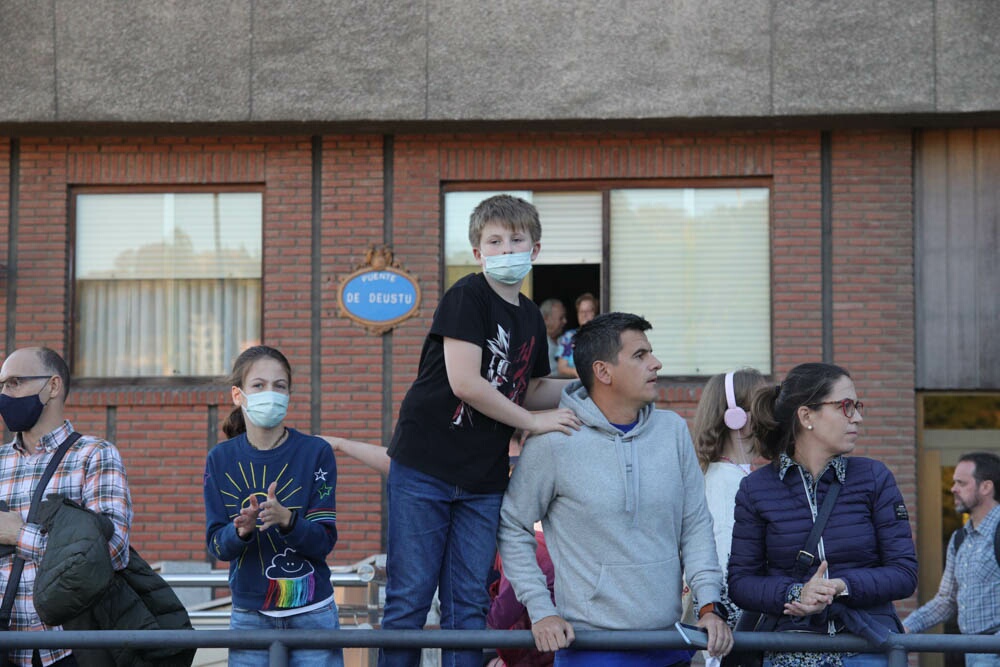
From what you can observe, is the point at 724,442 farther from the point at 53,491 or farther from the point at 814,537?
the point at 53,491

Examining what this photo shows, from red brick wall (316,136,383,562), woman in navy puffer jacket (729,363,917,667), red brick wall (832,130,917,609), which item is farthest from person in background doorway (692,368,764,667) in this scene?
red brick wall (316,136,383,562)

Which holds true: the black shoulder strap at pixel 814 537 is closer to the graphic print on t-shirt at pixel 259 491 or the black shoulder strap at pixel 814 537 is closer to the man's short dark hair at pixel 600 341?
the man's short dark hair at pixel 600 341

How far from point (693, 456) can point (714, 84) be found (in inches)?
253

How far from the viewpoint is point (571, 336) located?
10484 millimetres

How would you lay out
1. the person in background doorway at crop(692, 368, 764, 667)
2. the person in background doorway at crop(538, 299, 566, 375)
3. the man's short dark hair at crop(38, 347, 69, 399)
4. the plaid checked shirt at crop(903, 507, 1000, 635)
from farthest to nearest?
the person in background doorway at crop(538, 299, 566, 375)
the plaid checked shirt at crop(903, 507, 1000, 635)
the person in background doorway at crop(692, 368, 764, 667)
the man's short dark hair at crop(38, 347, 69, 399)

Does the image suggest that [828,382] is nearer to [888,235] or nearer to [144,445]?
[888,235]

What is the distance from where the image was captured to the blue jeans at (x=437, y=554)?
4191 millimetres

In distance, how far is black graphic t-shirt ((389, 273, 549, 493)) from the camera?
4.17 meters

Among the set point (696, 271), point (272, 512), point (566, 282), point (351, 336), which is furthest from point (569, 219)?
point (272, 512)

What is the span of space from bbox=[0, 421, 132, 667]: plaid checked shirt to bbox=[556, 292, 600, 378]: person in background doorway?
609cm

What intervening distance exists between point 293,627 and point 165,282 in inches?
275

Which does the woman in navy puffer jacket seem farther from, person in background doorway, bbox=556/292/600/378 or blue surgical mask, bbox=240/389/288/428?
person in background doorway, bbox=556/292/600/378

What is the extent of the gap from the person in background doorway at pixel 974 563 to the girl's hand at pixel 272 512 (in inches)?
178

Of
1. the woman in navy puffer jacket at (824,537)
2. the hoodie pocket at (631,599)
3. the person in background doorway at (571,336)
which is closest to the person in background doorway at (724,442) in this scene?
the woman in navy puffer jacket at (824,537)
